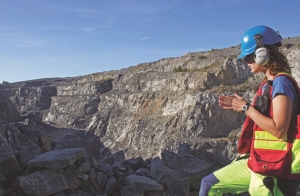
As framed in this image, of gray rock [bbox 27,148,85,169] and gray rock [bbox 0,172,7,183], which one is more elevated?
gray rock [bbox 27,148,85,169]

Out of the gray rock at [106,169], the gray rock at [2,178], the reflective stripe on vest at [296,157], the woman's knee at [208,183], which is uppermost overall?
the reflective stripe on vest at [296,157]

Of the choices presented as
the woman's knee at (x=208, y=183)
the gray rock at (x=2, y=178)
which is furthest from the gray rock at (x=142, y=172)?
the woman's knee at (x=208, y=183)

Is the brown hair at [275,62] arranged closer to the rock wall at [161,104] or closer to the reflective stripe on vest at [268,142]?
the reflective stripe on vest at [268,142]

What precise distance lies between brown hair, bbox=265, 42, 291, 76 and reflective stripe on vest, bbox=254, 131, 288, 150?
0.56 metres

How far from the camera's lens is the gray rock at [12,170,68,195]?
16.9ft

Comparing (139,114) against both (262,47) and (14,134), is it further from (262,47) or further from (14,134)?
(262,47)

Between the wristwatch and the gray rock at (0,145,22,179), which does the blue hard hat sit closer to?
the wristwatch

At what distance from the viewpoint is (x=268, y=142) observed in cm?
277

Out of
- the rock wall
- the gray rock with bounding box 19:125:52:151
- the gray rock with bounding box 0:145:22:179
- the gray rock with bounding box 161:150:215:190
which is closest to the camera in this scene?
the gray rock with bounding box 0:145:22:179

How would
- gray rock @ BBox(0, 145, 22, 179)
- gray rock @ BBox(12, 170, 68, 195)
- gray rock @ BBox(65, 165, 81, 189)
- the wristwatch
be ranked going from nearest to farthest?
1. the wristwatch
2. gray rock @ BBox(12, 170, 68, 195)
3. gray rock @ BBox(0, 145, 22, 179)
4. gray rock @ BBox(65, 165, 81, 189)

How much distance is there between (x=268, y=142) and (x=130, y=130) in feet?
103

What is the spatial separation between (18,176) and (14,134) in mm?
2491

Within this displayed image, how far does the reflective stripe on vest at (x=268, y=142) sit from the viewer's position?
269cm

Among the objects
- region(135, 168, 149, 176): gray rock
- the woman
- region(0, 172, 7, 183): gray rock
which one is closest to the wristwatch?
the woman
